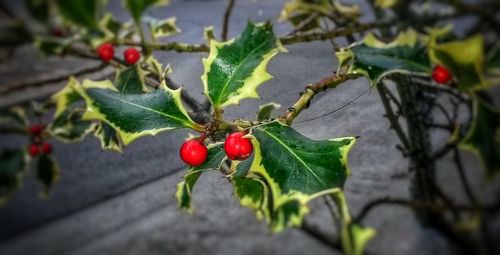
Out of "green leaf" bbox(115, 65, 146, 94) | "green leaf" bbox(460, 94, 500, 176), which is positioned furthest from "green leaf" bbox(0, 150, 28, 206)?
"green leaf" bbox(460, 94, 500, 176)

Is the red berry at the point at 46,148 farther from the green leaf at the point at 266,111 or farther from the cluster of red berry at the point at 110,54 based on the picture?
the green leaf at the point at 266,111

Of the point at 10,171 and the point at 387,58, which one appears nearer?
the point at 387,58

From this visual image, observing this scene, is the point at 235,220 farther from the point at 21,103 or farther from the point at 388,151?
the point at 21,103

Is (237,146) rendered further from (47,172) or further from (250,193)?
(47,172)

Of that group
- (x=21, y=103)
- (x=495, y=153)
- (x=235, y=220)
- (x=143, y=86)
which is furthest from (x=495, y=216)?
(x=21, y=103)

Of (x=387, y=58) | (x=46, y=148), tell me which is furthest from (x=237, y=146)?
(x=46, y=148)

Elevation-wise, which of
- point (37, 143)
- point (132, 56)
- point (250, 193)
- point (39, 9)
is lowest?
point (250, 193)

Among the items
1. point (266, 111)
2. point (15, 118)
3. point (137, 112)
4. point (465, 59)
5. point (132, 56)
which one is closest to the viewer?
point (465, 59)

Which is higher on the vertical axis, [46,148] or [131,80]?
[131,80]
